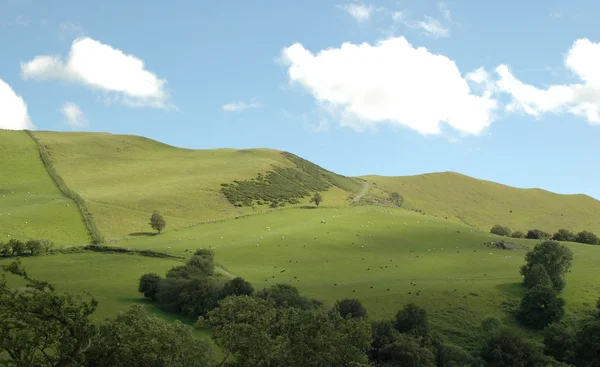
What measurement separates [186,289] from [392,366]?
72.1 feet

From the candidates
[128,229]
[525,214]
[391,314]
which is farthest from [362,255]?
[525,214]


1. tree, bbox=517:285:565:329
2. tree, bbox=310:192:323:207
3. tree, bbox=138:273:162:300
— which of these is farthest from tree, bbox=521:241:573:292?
tree, bbox=310:192:323:207

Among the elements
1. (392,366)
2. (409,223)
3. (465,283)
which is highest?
(409,223)

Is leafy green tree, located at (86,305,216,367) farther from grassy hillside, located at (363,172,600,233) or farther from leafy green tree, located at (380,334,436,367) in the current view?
grassy hillside, located at (363,172,600,233)

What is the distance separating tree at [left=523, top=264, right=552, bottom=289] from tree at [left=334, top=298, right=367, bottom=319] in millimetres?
24720

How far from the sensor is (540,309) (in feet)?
196

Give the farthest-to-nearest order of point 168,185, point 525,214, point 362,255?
point 525,214 → point 168,185 → point 362,255

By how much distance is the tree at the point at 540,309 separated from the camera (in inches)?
2328

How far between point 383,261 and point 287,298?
32.5m

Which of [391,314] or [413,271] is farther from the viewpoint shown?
[413,271]

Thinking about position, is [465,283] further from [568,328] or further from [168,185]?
[168,185]

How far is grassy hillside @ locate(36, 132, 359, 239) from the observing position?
107m

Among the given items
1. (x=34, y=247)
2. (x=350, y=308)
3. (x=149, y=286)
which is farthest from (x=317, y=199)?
(x=350, y=308)

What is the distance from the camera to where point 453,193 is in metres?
199
